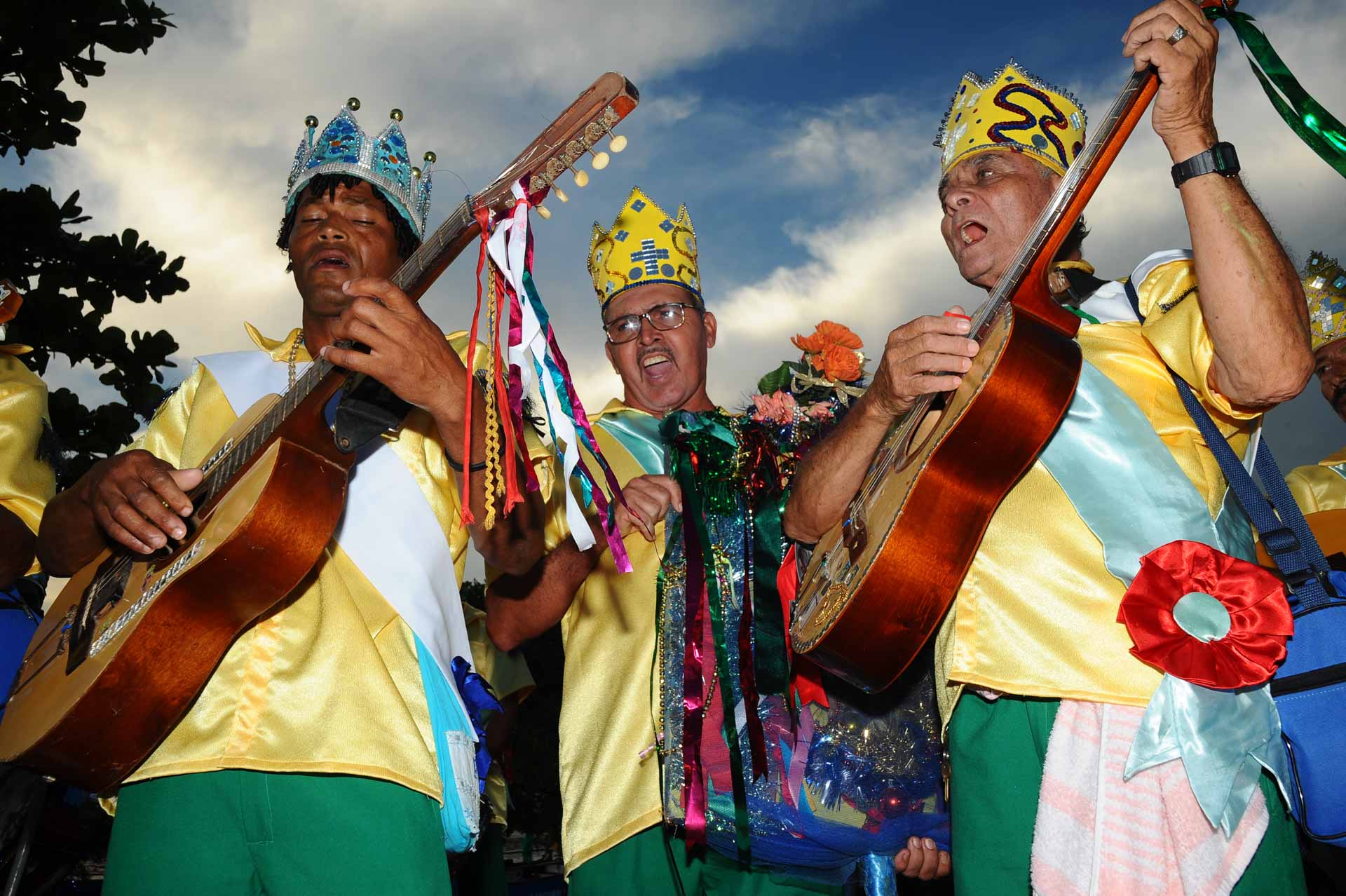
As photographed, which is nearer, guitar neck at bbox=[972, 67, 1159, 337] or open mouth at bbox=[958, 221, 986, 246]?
guitar neck at bbox=[972, 67, 1159, 337]

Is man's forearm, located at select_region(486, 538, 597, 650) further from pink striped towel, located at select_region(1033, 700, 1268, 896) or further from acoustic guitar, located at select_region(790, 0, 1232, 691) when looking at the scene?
pink striped towel, located at select_region(1033, 700, 1268, 896)

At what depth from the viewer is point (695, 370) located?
13.1 ft

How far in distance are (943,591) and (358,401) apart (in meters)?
1.42

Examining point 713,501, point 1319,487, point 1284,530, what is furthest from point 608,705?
point 1319,487

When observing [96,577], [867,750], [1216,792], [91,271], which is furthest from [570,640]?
[91,271]

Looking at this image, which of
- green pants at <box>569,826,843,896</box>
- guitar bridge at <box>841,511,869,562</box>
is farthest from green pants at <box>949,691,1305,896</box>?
green pants at <box>569,826,843,896</box>

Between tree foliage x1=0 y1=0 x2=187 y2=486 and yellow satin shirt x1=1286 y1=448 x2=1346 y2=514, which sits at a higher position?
tree foliage x1=0 y1=0 x2=187 y2=486

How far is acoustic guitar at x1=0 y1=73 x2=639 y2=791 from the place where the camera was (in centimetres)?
223

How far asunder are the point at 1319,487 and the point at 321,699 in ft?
13.4

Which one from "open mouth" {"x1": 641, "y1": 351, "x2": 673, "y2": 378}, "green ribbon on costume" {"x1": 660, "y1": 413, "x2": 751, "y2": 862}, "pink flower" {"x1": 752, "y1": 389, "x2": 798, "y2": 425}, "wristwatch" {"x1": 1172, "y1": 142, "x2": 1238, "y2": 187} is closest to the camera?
"wristwatch" {"x1": 1172, "y1": 142, "x2": 1238, "y2": 187}

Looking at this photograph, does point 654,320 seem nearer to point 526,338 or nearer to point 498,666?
point 498,666

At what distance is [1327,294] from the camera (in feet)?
14.7

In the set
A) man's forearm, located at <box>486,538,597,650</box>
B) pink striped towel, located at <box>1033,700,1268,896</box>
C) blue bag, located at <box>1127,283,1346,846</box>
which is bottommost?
pink striped towel, located at <box>1033,700,1268,896</box>

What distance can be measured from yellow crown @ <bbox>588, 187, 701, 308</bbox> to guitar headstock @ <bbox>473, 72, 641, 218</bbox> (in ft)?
5.33
